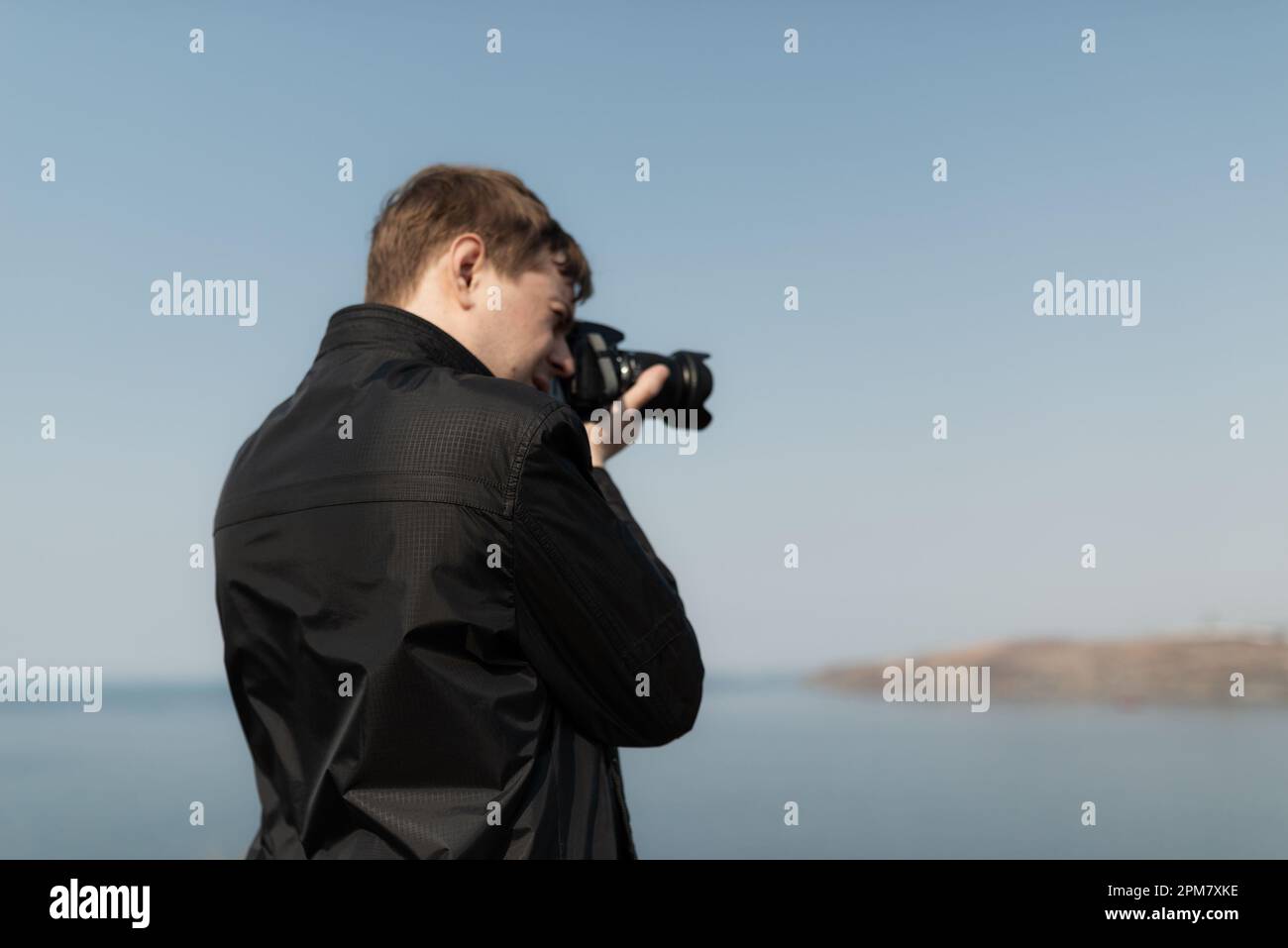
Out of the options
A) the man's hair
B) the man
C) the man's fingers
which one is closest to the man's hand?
the man's fingers

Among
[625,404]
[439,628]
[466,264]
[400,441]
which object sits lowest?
[439,628]

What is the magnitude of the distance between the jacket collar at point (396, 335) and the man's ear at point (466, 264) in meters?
0.10

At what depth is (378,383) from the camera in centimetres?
151

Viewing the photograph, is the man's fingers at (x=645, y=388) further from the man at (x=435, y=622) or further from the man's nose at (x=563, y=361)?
the man at (x=435, y=622)

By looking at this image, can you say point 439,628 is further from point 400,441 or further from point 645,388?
point 645,388

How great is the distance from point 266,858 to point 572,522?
596 mm

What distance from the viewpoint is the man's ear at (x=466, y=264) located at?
1748 millimetres

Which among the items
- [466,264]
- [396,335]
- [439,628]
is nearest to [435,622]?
[439,628]

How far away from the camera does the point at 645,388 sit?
2.12 metres

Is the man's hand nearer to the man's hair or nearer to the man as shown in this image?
the man's hair
